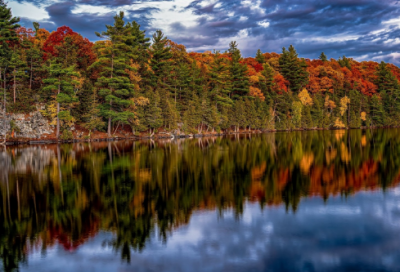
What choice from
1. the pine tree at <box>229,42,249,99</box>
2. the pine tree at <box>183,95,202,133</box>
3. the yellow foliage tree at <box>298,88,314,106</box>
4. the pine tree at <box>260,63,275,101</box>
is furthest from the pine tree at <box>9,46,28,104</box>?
the yellow foliage tree at <box>298,88,314,106</box>

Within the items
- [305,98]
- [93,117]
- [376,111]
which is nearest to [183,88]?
[93,117]

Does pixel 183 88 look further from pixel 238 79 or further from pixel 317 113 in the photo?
pixel 317 113

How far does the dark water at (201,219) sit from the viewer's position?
7926mm

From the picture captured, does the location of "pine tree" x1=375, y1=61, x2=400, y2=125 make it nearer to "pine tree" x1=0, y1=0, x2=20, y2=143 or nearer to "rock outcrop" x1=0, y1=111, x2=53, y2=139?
"rock outcrop" x1=0, y1=111, x2=53, y2=139

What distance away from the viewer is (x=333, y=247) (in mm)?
8508

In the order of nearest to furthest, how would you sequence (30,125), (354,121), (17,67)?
1. (30,125)
2. (17,67)
3. (354,121)

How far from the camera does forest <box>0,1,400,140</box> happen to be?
4188 cm

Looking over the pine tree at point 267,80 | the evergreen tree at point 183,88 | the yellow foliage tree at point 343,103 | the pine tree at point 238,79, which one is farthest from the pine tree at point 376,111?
the evergreen tree at point 183,88

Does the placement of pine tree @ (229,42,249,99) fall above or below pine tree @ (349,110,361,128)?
above

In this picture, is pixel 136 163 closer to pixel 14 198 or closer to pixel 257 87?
pixel 14 198

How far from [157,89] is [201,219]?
43.9 m

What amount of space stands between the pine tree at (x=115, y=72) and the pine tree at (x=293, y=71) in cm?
5074

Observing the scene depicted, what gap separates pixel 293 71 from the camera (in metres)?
84.8

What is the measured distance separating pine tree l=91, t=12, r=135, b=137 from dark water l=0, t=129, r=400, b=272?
25626 millimetres
